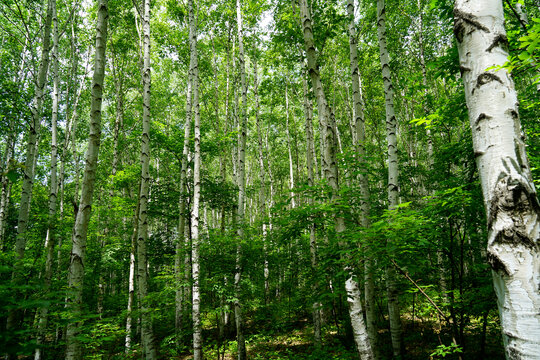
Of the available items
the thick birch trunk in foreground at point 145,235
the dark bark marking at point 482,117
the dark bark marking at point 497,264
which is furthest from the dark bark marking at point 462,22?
the thick birch trunk in foreground at point 145,235

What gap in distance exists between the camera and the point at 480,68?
1062 millimetres

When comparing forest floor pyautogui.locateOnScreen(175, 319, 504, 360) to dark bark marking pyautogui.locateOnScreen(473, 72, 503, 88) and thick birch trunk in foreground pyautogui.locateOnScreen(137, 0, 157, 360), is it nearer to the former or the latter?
thick birch trunk in foreground pyautogui.locateOnScreen(137, 0, 157, 360)

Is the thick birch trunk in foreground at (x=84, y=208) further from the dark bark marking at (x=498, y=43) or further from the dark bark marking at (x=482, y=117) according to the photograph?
the dark bark marking at (x=498, y=43)

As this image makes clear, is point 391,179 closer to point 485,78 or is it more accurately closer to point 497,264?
point 485,78

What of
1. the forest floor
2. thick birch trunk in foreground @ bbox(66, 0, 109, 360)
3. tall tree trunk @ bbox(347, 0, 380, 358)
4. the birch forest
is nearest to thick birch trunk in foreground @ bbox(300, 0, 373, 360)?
the birch forest

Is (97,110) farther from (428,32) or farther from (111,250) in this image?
(428,32)

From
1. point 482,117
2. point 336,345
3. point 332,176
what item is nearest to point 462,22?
point 482,117

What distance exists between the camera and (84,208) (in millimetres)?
3268

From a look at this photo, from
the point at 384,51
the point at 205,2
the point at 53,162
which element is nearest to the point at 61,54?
the point at 205,2

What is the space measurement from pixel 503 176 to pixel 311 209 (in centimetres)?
306

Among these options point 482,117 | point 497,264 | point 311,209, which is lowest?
point 497,264

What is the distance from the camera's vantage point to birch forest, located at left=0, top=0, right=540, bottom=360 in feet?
3.51

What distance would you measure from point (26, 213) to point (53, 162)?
12.1ft

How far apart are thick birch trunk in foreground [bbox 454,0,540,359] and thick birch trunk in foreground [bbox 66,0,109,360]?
3688 mm
